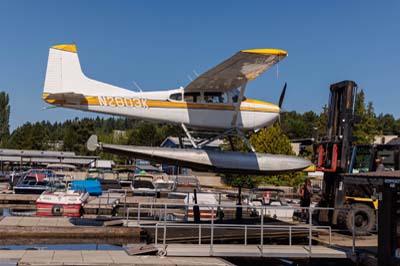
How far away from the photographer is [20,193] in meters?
30.7

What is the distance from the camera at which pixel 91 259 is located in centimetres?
1102

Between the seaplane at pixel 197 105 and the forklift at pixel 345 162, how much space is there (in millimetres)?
1008

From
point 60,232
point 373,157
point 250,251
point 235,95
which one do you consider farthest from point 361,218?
point 60,232

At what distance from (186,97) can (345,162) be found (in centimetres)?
541

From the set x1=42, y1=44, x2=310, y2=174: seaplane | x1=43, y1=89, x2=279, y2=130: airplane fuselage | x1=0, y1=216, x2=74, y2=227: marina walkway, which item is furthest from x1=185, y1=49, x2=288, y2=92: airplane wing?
x1=0, y1=216, x2=74, y2=227: marina walkway

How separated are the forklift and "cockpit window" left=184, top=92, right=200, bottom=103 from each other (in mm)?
4114

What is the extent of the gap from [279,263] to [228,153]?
12.0ft

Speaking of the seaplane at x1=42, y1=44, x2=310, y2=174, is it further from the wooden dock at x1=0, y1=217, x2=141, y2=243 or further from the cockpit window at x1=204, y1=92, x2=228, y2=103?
the wooden dock at x1=0, y1=217, x2=141, y2=243

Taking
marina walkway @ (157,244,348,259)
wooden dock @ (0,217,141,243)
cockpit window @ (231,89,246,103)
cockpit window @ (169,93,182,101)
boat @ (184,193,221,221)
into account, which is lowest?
wooden dock @ (0,217,141,243)

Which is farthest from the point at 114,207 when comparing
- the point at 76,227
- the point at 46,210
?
the point at 76,227

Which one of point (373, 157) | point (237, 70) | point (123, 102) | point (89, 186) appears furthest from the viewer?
point (89, 186)

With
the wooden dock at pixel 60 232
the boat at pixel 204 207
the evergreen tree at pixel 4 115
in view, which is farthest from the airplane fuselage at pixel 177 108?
the evergreen tree at pixel 4 115

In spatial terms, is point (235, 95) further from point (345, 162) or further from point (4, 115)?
point (4, 115)

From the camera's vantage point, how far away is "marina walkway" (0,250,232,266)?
10461 mm
